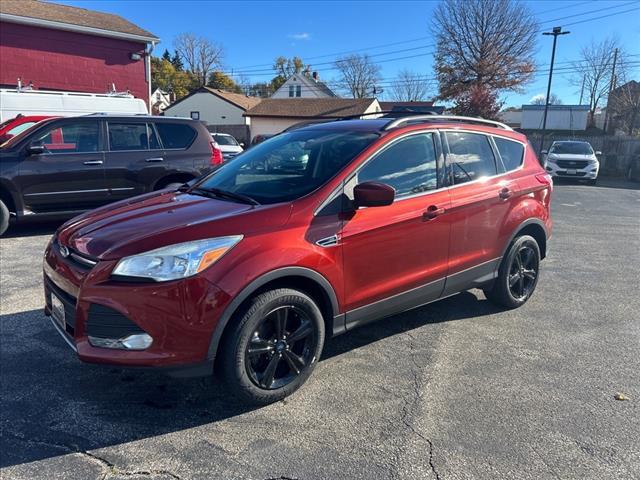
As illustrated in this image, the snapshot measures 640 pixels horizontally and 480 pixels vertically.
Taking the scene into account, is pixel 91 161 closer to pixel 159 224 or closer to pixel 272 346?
pixel 159 224

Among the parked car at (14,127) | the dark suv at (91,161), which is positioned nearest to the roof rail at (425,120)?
the dark suv at (91,161)

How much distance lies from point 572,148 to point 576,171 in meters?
1.36

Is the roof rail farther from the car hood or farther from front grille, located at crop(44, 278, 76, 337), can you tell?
front grille, located at crop(44, 278, 76, 337)

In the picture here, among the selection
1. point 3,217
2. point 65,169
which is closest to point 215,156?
point 65,169

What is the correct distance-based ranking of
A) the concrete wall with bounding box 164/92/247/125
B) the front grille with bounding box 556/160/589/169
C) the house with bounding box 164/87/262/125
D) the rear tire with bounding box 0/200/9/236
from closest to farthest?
the rear tire with bounding box 0/200/9/236 → the front grille with bounding box 556/160/589/169 → the house with bounding box 164/87/262/125 → the concrete wall with bounding box 164/92/247/125

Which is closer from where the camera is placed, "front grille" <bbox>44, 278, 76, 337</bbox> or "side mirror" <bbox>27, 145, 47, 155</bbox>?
"front grille" <bbox>44, 278, 76, 337</bbox>

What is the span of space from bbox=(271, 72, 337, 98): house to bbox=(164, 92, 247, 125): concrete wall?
15.7 m

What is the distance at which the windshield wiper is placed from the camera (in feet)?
10.9

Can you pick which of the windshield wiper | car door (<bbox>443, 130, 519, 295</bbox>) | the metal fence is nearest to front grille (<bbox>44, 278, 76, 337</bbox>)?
the windshield wiper

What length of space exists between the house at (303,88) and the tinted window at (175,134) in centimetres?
5360

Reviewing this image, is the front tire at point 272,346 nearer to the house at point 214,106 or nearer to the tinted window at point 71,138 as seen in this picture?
the tinted window at point 71,138

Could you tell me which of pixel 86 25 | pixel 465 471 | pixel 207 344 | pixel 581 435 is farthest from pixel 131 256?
pixel 86 25

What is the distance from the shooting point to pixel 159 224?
299cm

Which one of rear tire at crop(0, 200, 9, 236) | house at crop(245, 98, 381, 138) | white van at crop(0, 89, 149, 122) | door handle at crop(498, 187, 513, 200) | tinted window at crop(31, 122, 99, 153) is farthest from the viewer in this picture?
house at crop(245, 98, 381, 138)
